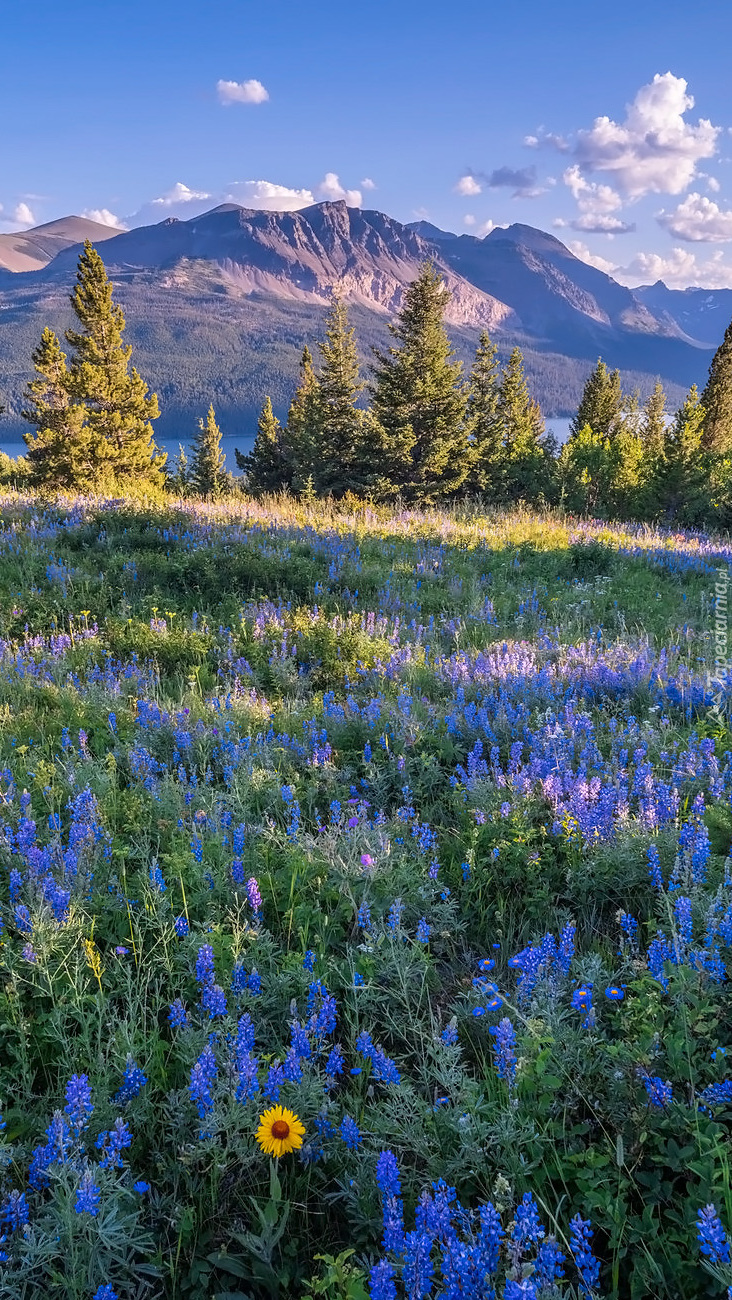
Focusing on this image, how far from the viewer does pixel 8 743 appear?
14.8 feet

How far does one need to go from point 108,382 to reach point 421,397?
20.6 m

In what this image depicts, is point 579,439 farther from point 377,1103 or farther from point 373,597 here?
point 377,1103

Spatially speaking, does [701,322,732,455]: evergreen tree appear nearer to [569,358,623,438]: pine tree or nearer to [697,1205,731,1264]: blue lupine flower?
[569,358,623,438]: pine tree

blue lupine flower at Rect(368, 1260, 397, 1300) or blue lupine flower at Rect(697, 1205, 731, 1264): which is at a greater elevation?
blue lupine flower at Rect(697, 1205, 731, 1264)

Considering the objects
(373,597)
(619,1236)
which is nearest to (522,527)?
(373,597)

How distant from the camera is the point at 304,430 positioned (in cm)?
4638

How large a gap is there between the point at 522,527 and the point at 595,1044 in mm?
11744

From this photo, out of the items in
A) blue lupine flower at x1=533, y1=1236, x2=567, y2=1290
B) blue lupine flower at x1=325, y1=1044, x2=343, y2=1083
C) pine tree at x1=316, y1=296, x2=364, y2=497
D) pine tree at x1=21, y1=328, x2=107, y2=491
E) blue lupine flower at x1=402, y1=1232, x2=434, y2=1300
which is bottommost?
blue lupine flower at x1=325, y1=1044, x2=343, y2=1083

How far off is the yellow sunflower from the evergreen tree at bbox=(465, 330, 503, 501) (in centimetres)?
3345

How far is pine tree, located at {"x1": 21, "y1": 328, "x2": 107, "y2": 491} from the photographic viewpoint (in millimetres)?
37469

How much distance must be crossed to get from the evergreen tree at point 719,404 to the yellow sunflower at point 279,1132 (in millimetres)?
54463

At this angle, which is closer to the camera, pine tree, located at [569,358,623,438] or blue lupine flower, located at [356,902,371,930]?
blue lupine flower, located at [356,902,371,930]

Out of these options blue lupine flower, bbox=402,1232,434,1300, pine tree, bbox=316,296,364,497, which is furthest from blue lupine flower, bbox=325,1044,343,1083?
pine tree, bbox=316,296,364,497

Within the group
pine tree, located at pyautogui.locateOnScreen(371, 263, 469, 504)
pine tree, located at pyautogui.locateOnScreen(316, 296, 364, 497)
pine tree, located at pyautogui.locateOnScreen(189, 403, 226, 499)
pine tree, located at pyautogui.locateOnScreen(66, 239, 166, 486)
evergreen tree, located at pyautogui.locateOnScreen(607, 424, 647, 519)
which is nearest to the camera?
pine tree, located at pyautogui.locateOnScreen(371, 263, 469, 504)
